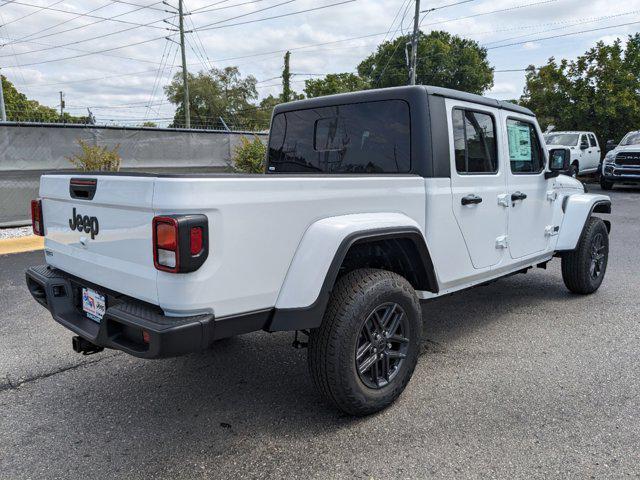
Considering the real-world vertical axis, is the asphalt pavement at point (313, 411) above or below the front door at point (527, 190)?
below

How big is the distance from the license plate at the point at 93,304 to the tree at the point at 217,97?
54240 mm

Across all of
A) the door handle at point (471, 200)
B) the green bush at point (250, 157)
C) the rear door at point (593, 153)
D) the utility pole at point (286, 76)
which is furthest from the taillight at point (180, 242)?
the utility pole at point (286, 76)

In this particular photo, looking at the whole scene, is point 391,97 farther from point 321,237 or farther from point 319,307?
point 319,307

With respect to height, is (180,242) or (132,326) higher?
(180,242)

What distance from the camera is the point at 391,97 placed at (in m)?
3.31

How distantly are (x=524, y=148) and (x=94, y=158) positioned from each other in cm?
795

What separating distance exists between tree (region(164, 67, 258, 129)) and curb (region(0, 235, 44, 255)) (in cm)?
4875

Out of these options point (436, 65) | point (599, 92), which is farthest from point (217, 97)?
point (599, 92)

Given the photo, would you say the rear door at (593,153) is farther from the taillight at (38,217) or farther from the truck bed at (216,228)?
the taillight at (38,217)

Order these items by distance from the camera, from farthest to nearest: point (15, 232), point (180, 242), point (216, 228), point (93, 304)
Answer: point (15, 232), point (93, 304), point (216, 228), point (180, 242)

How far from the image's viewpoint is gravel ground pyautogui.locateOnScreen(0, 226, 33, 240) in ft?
27.5

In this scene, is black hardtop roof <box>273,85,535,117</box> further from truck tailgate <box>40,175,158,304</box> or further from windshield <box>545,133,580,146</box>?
windshield <box>545,133,580,146</box>

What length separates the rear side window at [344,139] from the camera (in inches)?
130

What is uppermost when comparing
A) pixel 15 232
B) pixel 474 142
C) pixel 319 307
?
pixel 474 142
